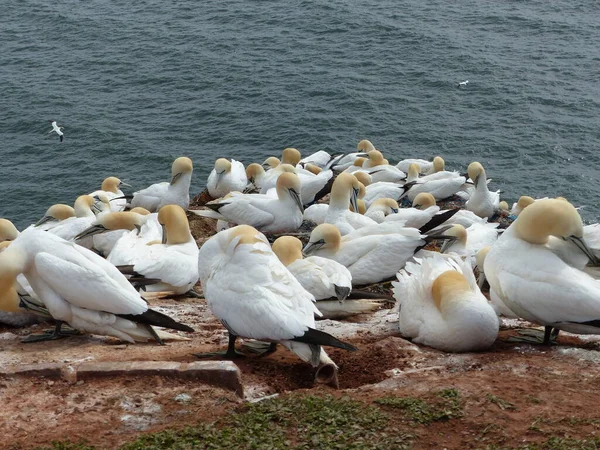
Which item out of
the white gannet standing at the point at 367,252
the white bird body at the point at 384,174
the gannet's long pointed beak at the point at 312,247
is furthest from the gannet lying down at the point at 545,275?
the white bird body at the point at 384,174

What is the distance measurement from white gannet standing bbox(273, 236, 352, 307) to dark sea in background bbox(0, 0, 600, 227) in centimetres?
1034

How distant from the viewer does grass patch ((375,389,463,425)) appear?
478 cm

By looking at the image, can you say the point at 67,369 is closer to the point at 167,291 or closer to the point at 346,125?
the point at 167,291

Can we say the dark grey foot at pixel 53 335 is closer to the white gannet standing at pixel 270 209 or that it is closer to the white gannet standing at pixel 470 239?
the white gannet standing at pixel 470 239

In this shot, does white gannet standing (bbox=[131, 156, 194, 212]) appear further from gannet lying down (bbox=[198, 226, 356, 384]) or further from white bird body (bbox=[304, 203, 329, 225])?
gannet lying down (bbox=[198, 226, 356, 384])

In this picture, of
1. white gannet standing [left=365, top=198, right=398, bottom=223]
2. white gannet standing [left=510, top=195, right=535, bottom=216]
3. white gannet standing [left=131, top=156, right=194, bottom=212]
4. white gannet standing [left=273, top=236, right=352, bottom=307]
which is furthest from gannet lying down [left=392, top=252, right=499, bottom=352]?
white gannet standing [left=131, top=156, right=194, bottom=212]

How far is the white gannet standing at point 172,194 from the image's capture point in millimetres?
13805

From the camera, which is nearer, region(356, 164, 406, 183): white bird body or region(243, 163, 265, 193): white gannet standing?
region(243, 163, 265, 193): white gannet standing

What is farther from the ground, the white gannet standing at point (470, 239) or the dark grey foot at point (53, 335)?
the dark grey foot at point (53, 335)

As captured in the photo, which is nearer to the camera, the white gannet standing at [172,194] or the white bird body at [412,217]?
the white bird body at [412,217]

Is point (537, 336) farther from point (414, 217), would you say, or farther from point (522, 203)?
point (522, 203)

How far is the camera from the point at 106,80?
77.3 feet

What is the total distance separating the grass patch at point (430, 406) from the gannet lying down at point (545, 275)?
1.48 meters

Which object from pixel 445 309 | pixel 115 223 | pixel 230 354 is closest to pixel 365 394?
pixel 230 354
